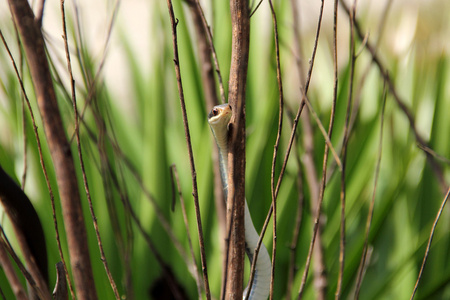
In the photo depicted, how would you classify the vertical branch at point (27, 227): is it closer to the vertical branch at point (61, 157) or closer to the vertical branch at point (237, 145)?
the vertical branch at point (61, 157)

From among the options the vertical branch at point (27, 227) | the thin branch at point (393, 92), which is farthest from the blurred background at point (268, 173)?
the vertical branch at point (27, 227)

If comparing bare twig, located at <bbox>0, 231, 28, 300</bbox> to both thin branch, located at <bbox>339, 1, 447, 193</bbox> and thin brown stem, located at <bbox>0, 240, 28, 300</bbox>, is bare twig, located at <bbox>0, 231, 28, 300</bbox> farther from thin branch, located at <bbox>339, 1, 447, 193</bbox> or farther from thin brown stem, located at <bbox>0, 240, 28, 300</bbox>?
thin branch, located at <bbox>339, 1, 447, 193</bbox>

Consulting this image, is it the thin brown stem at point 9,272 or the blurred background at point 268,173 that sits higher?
the thin brown stem at point 9,272

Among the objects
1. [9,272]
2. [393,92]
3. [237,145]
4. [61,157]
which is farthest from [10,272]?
[393,92]

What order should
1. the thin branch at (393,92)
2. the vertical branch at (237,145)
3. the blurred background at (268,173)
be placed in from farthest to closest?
the blurred background at (268,173) → the thin branch at (393,92) → the vertical branch at (237,145)

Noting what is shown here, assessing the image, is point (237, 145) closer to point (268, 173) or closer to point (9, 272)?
point (9, 272)

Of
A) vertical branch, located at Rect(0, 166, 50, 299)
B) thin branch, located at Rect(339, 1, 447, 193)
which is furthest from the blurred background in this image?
vertical branch, located at Rect(0, 166, 50, 299)

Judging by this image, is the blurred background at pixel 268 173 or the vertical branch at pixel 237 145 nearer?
the vertical branch at pixel 237 145
